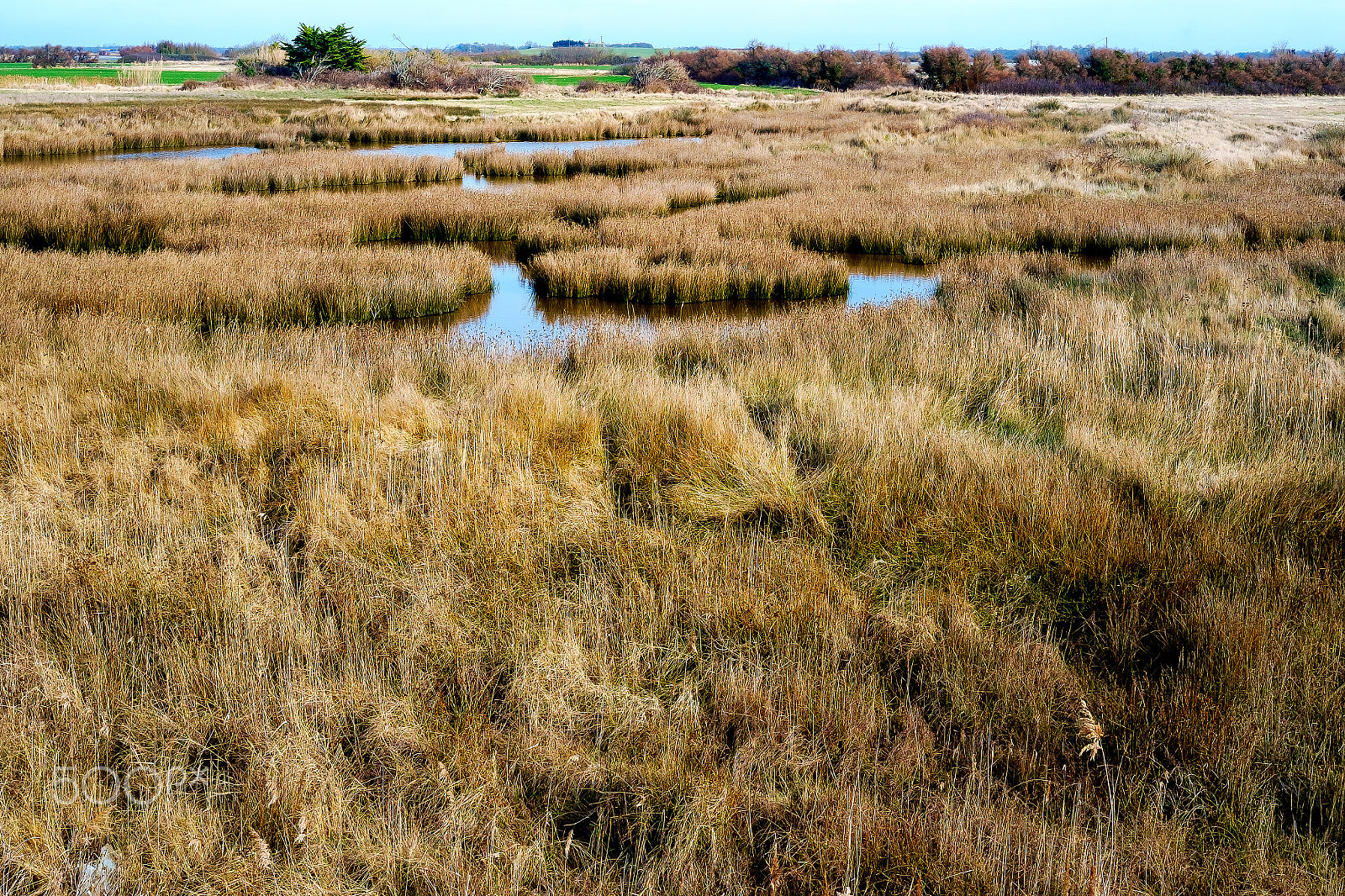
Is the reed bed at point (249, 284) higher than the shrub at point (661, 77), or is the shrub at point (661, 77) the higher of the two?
the shrub at point (661, 77)

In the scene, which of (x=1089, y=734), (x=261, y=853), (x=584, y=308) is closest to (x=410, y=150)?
(x=584, y=308)

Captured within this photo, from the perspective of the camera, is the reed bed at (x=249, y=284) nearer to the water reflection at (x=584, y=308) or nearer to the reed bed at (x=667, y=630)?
the water reflection at (x=584, y=308)

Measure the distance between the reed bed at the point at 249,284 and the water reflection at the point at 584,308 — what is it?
0.35 m

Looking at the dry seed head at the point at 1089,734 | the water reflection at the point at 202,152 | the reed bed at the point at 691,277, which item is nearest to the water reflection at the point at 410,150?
the water reflection at the point at 202,152

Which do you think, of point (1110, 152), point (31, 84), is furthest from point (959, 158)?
point (31, 84)

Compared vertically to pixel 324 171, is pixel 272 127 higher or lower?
higher

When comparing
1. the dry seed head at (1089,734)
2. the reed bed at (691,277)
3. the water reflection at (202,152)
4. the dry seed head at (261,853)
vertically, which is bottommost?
the dry seed head at (261,853)

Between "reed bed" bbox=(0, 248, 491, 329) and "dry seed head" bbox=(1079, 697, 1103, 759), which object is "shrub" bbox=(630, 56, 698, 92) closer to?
"reed bed" bbox=(0, 248, 491, 329)

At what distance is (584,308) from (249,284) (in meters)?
3.90

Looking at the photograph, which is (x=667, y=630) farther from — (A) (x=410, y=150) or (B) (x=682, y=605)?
(A) (x=410, y=150)

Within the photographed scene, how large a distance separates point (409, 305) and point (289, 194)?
342 inches

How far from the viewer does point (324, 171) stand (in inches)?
759

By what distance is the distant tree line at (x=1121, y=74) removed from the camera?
6056 cm

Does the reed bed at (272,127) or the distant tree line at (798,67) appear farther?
the distant tree line at (798,67)
